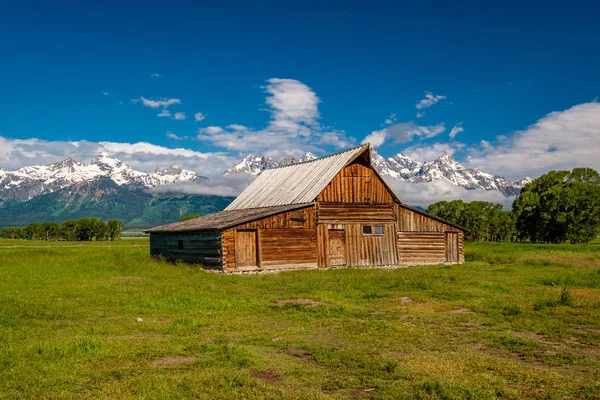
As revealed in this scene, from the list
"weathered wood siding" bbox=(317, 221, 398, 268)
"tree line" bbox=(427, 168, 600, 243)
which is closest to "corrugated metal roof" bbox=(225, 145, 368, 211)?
"weathered wood siding" bbox=(317, 221, 398, 268)

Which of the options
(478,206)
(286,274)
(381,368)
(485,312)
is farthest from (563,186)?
(381,368)

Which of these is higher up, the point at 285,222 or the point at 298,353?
the point at 285,222

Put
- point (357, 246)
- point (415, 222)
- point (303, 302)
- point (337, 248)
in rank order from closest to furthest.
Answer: point (303, 302)
point (337, 248)
point (357, 246)
point (415, 222)

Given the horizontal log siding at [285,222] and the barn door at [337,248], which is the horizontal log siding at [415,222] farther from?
the horizontal log siding at [285,222]

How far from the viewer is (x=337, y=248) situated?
115 feet

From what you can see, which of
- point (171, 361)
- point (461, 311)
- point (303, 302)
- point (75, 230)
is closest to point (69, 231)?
point (75, 230)

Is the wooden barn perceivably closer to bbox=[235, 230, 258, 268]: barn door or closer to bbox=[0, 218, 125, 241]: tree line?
bbox=[235, 230, 258, 268]: barn door

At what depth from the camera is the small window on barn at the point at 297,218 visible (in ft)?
110

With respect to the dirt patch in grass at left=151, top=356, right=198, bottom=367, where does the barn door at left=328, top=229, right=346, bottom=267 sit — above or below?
above

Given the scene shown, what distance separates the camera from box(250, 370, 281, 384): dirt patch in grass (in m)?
8.89

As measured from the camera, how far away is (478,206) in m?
109

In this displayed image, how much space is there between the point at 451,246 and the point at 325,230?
440 inches

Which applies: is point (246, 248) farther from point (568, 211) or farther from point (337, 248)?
point (568, 211)

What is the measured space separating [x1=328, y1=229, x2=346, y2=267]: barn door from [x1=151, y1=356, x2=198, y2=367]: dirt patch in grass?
2457cm
